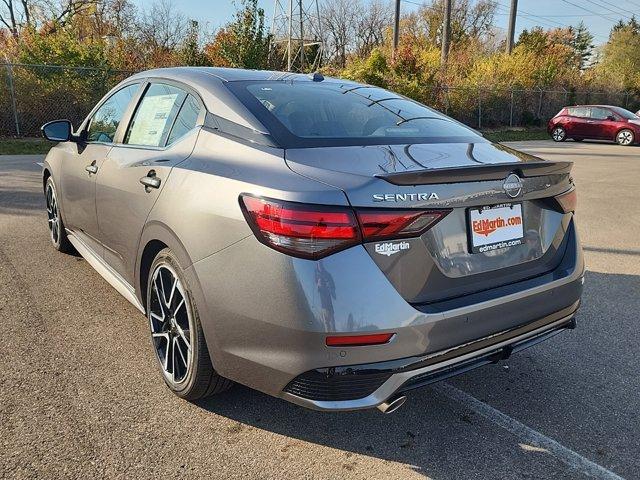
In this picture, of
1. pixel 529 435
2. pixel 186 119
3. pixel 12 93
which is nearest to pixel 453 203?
pixel 529 435

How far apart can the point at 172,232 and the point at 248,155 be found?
1.74ft

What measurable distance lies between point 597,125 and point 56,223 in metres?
21.6

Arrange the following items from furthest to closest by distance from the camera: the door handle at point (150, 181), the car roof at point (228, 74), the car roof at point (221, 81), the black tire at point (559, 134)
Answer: the black tire at point (559, 134) → the car roof at point (228, 74) → the door handle at point (150, 181) → the car roof at point (221, 81)

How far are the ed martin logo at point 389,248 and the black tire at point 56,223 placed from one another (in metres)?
3.62

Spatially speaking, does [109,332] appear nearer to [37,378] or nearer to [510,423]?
[37,378]

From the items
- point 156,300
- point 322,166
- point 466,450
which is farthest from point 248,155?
point 466,450

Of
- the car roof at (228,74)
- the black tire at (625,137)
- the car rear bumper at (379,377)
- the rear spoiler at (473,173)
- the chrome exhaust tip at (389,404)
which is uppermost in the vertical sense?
the car roof at (228,74)

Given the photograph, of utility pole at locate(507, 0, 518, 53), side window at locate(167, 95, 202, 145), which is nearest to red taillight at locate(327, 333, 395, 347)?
side window at locate(167, 95, 202, 145)

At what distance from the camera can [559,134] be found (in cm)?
2230

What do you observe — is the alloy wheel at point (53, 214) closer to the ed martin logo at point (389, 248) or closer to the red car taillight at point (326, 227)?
the red car taillight at point (326, 227)

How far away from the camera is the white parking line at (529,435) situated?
2309 mm

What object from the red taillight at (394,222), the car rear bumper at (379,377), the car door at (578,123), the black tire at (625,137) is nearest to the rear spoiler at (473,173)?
the red taillight at (394,222)

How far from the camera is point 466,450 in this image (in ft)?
7.96

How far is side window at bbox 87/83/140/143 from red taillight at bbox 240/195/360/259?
2.12 metres
